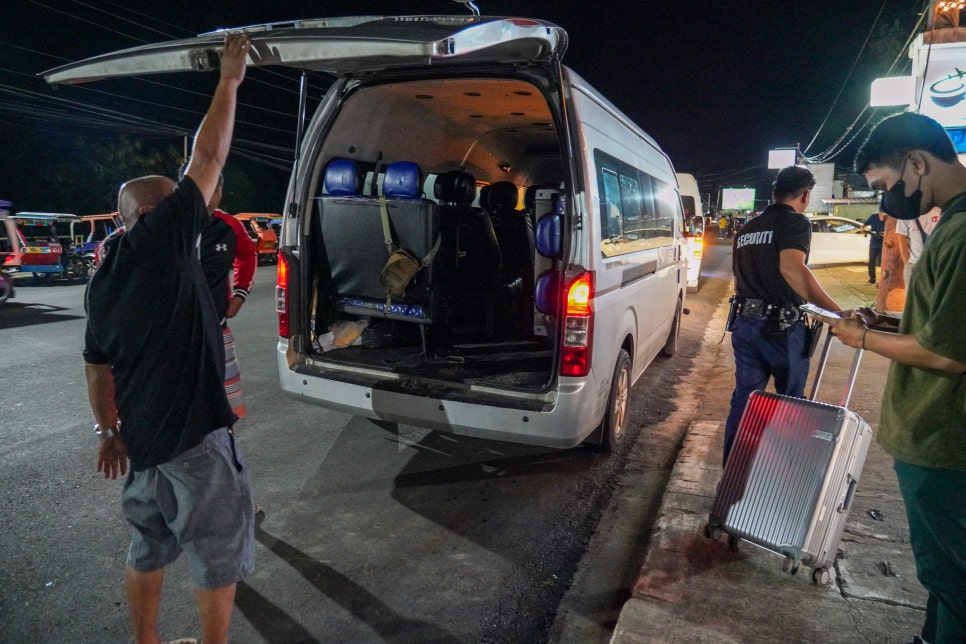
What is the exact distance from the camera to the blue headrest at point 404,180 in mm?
4387

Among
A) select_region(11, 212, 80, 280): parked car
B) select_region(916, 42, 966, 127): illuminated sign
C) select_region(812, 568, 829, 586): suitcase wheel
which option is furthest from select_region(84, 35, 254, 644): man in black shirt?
select_region(11, 212, 80, 280): parked car

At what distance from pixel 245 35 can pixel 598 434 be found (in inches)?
125

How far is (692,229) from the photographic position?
853 centimetres

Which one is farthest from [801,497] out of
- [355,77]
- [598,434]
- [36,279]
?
[36,279]

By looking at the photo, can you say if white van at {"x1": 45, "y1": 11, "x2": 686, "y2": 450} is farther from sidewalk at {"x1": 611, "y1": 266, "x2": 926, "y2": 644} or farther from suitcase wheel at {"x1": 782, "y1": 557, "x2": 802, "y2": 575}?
suitcase wheel at {"x1": 782, "y1": 557, "x2": 802, "y2": 575}

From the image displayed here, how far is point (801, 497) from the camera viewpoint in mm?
2746

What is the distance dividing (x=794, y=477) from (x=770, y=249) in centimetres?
136

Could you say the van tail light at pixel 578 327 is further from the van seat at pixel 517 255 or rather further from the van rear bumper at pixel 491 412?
the van seat at pixel 517 255

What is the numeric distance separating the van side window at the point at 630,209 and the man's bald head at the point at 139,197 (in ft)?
7.83

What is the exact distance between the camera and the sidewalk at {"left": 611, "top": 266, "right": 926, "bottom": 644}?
→ 8.20ft

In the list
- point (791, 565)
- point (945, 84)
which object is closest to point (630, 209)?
point (791, 565)

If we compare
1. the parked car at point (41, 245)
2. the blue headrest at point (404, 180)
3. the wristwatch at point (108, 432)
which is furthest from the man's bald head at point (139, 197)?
the parked car at point (41, 245)

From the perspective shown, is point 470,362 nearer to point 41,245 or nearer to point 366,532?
point 366,532

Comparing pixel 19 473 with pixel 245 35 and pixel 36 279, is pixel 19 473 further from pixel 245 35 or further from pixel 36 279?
pixel 36 279
